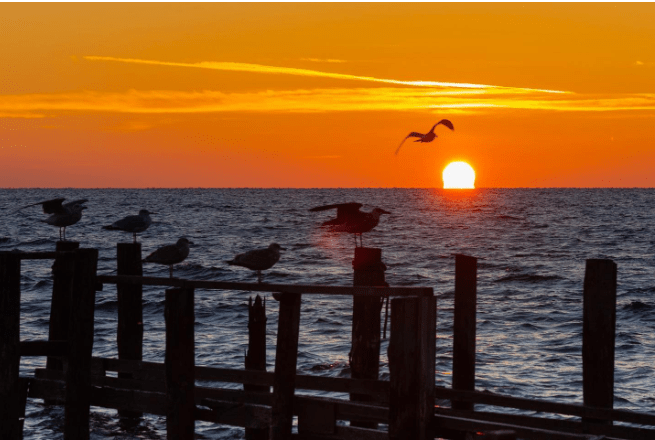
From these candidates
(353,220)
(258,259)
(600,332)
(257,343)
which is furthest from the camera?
(353,220)

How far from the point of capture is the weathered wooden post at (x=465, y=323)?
40.0ft

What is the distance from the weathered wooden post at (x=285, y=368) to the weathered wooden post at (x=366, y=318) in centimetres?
231

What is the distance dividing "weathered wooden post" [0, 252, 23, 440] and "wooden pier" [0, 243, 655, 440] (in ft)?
0.04

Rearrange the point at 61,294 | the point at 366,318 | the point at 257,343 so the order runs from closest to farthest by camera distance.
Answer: the point at 366,318 < the point at 257,343 < the point at 61,294

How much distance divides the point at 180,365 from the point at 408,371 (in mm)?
2800

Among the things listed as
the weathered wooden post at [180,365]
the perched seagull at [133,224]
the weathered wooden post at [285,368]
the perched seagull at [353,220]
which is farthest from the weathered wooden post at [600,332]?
the perched seagull at [133,224]

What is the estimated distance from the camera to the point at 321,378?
11.2m

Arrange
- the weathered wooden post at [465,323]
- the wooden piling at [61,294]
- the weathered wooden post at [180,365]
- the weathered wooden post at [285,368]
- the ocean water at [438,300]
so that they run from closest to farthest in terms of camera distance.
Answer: the weathered wooden post at [285,368], the weathered wooden post at [180,365], the weathered wooden post at [465,323], the wooden piling at [61,294], the ocean water at [438,300]

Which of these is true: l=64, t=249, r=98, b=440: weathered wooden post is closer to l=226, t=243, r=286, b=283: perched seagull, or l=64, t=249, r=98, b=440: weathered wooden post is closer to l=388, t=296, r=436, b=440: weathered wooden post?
l=226, t=243, r=286, b=283: perched seagull

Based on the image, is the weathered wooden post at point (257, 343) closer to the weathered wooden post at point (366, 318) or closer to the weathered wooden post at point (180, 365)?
the weathered wooden post at point (366, 318)

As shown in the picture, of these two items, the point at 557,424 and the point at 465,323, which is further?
the point at 465,323


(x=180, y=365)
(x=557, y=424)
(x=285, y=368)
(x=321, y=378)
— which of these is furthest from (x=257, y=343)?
(x=557, y=424)

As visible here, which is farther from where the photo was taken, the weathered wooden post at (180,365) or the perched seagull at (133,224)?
the perched seagull at (133,224)

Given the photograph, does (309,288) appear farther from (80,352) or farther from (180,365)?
(80,352)
